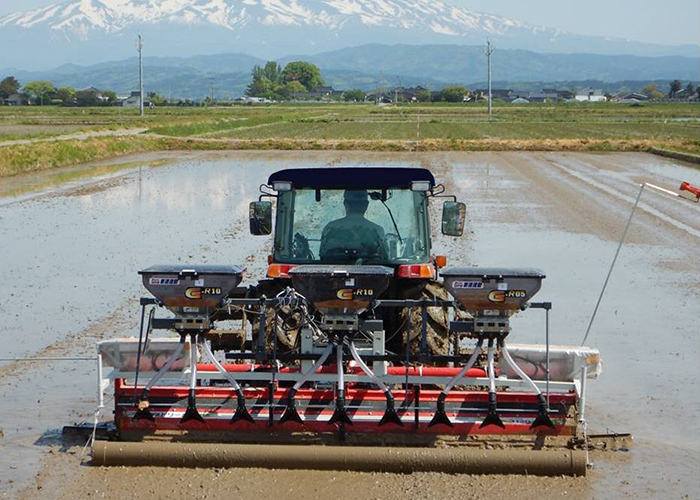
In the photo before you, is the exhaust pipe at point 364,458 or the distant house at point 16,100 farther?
the distant house at point 16,100

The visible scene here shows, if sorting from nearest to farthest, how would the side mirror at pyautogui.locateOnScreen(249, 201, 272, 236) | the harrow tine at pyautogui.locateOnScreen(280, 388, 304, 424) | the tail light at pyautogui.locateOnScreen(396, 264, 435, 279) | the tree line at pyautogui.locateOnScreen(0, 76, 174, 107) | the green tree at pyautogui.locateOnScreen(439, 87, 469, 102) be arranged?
1. the harrow tine at pyautogui.locateOnScreen(280, 388, 304, 424)
2. the tail light at pyautogui.locateOnScreen(396, 264, 435, 279)
3. the side mirror at pyautogui.locateOnScreen(249, 201, 272, 236)
4. the tree line at pyautogui.locateOnScreen(0, 76, 174, 107)
5. the green tree at pyautogui.locateOnScreen(439, 87, 469, 102)

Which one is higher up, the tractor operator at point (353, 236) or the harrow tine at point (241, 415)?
the tractor operator at point (353, 236)

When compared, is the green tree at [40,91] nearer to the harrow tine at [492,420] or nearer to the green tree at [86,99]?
the green tree at [86,99]

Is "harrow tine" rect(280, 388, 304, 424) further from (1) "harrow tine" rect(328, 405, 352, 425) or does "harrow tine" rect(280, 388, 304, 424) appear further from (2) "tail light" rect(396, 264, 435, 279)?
(2) "tail light" rect(396, 264, 435, 279)

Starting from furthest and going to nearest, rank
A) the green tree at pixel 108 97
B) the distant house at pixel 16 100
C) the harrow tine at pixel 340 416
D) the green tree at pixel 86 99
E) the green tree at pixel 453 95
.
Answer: the green tree at pixel 453 95, the green tree at pixel 108 97, the distant house at pixel 16 100, the green tree at pixel 86 99, the harrow tine at pixel 340 416

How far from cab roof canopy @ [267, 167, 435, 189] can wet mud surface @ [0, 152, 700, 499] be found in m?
2.27

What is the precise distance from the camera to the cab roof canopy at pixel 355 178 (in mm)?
8453

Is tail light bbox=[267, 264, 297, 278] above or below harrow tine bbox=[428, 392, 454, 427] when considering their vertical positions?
above

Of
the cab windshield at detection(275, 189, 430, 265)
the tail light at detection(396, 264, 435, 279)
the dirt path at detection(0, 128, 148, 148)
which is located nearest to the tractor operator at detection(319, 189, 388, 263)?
the cab windshield at detection(275, 189, 430, 265)

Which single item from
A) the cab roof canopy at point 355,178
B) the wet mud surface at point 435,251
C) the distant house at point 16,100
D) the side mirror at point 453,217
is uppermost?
the distant house at point 16,100

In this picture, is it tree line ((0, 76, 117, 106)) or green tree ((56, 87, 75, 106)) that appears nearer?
tree line ((0, 76, 117, 106))

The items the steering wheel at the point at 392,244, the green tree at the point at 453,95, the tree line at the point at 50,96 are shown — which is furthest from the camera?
the green tree at the point at 453,95

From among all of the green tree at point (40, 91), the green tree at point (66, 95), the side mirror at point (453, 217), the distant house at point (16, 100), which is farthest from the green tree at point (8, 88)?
the side mirror at point (453, 217)

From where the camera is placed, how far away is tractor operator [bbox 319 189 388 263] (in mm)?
8438
